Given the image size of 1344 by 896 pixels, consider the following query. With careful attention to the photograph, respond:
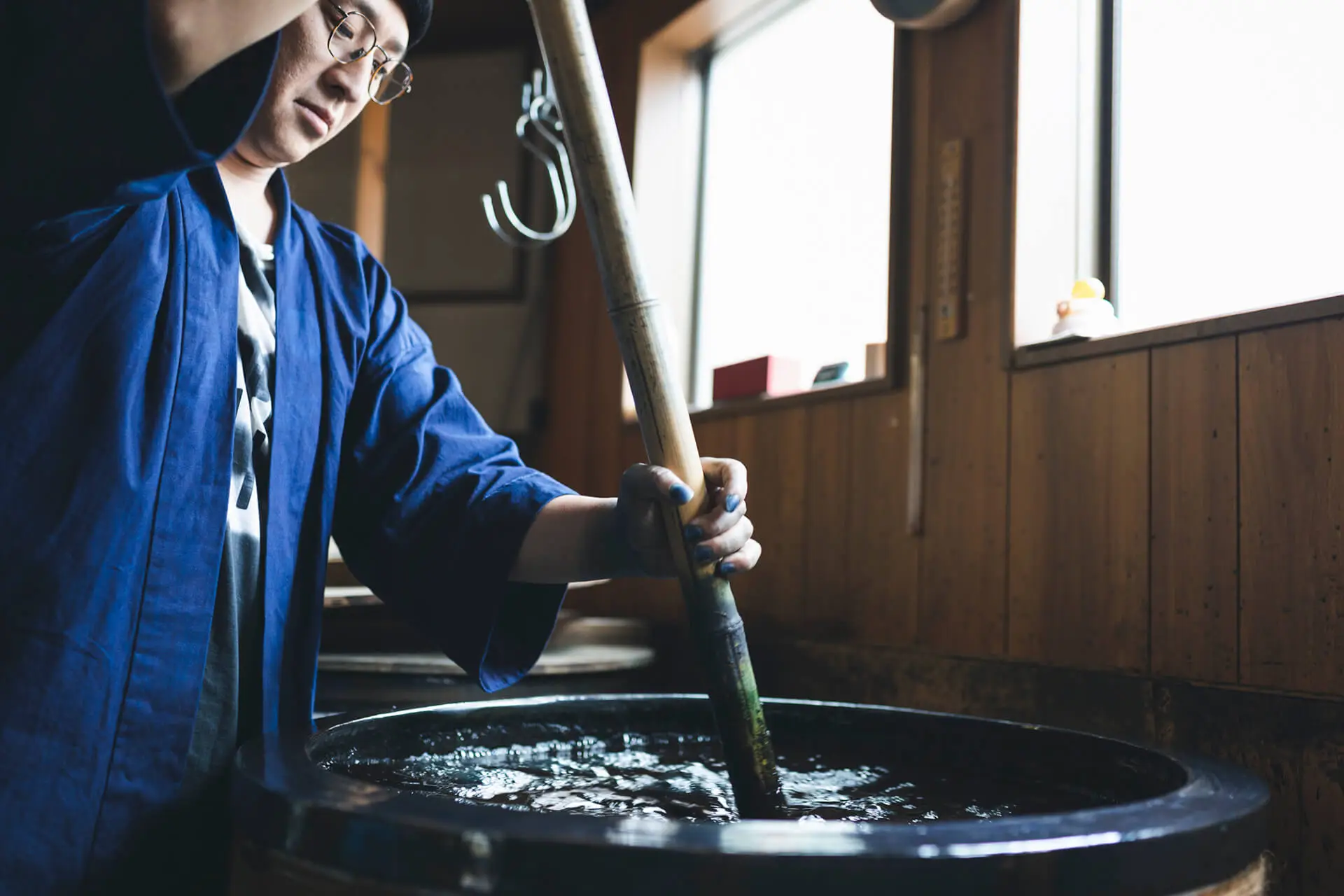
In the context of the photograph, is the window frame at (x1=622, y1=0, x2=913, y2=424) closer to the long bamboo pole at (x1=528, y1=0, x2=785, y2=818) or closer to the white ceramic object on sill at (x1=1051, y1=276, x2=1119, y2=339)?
the white ceramic object on sill at (x1=1051, y1=276, x2=1119, y2=339)

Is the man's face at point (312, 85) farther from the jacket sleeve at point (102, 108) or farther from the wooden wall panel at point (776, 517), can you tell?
the wooden wall panel at point (776, 517)

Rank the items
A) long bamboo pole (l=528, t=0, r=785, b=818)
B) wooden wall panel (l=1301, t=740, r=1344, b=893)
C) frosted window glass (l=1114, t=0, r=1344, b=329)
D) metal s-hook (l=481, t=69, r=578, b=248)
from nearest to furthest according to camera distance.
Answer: long bamboo pole (l=528, t=0, r=785, b=818)
wooden wall panel (l=1301, t=740, r=1344, b=893)
frosted window glass (l=1114, t=0, r=1344, b=329)
metal s-hook (l=481, t=69, r=578, b=248)

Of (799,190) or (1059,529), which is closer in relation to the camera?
(1059,529)

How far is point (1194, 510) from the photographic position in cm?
180

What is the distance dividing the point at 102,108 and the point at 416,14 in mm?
672

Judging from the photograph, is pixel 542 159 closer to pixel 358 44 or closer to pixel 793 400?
pixel 793 400

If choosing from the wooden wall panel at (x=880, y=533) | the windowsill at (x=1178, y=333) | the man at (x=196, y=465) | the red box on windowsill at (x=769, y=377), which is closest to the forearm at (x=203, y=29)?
the man at (x=196, y=465)

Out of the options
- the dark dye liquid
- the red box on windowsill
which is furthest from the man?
the red box on windowsill

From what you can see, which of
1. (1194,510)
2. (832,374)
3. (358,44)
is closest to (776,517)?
(832,374)

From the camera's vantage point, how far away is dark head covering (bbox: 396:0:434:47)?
4.59 ft

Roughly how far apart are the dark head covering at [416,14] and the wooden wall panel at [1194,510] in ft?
4.29

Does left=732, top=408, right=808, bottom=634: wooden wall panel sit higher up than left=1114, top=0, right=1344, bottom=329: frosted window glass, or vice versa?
left=1114, top=0, right=1344, bottom=329: frosted window glass

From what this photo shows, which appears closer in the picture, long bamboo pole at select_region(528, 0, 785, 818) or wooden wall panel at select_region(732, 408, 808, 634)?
long bamboo pole at select_region(528, 0, 785, 818)

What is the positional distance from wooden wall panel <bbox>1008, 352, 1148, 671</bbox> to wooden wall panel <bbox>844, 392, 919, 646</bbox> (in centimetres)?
33
